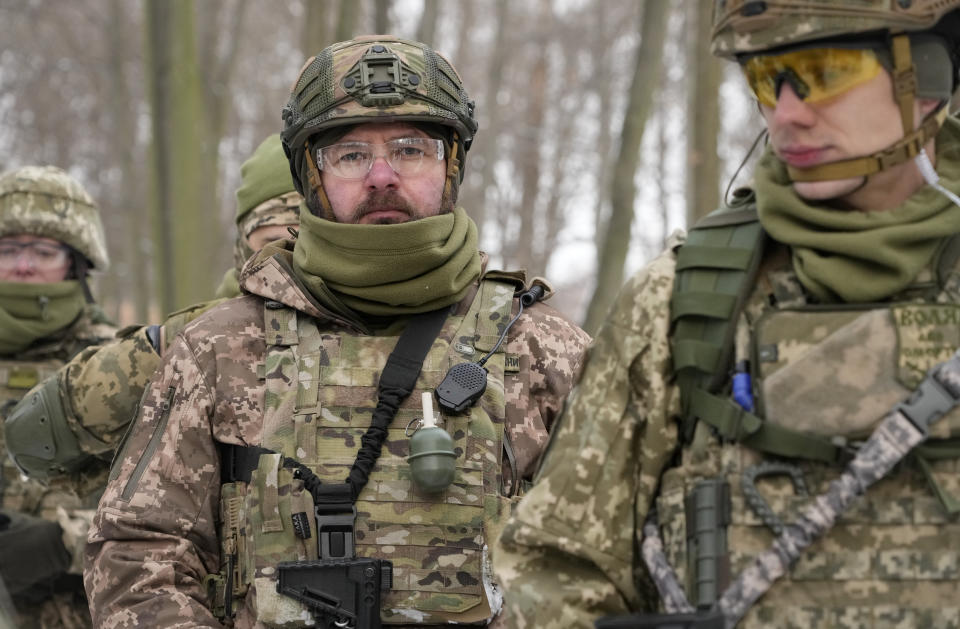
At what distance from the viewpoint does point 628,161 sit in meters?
9.81

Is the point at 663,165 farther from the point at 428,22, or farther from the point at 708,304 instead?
the point at 708,304

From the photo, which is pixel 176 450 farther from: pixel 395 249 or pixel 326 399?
pixel 395 249

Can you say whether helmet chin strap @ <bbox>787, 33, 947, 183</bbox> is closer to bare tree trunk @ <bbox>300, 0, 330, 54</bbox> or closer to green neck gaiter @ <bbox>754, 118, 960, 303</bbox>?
green neck gaiter @ <bbox>754, 118, 960, 303</bbox>

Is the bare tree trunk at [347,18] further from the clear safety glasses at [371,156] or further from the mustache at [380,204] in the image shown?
the mustache at [380,204]

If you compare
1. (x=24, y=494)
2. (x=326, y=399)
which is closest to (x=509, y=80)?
(x=24, y=494)

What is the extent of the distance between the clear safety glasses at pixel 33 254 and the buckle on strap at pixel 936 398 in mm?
5024

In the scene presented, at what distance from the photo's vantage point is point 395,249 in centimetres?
407

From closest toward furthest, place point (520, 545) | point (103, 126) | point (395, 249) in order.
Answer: point (520, 545), point (395, 249), point (103, 126)

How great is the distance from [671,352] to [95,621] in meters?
2.03

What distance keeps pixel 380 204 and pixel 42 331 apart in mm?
2959

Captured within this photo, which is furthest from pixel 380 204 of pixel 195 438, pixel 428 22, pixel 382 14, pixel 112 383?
pixel 428 22

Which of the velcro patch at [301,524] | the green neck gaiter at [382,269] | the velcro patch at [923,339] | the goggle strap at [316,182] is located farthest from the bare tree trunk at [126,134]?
the velcro patch at [923,339]

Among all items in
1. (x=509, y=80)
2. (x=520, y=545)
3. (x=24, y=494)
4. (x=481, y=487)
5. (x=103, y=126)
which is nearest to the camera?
(x=520, y=545)

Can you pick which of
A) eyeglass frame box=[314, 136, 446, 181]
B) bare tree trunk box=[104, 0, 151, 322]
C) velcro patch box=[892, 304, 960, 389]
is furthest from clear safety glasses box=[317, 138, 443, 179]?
bare tree trunk box=[104, 0, 151, 322]
